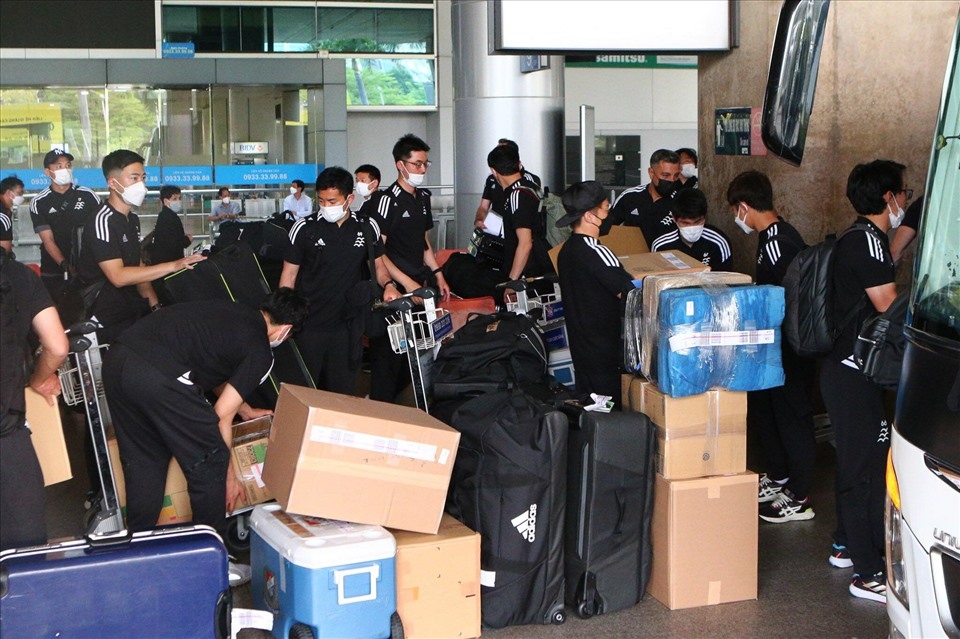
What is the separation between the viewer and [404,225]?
24.2 ft

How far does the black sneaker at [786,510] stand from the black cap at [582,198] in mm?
2029

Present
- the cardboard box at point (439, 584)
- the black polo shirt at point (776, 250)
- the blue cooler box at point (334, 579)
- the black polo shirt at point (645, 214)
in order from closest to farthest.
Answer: the blue cooler box at point (334, 579) < the cardboard box at point (439, 584) < the black polo shirt at point (776, 250) < the black polo shirt at point (645, 214)

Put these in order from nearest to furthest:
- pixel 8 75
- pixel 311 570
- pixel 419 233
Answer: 1. pixel 311 570
2. pixel 419 233
3. pixel 8 75

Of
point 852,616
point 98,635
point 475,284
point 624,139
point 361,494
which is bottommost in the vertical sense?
point 852,616

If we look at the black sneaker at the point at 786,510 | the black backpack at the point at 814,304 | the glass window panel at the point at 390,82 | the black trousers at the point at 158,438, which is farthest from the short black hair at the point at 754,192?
the glass window panel at the point at 390,82

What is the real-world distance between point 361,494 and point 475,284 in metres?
3.66

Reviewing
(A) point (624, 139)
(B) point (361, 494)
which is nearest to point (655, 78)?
(A) point (624, 139)

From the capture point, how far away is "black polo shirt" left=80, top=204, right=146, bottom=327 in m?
6.12

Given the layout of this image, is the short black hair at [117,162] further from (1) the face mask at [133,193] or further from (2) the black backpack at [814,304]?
(2) the black backpack at [814,304]

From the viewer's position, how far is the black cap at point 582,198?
5195 mm

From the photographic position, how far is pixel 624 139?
2702 centimetres

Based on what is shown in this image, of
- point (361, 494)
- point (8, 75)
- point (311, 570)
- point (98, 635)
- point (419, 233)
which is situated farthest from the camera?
point (8, 75)

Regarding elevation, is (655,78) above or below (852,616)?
above

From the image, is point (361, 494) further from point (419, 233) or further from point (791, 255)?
point (419, 233)
